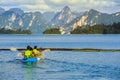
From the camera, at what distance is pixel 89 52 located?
8294cm

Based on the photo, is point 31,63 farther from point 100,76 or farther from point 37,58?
point 100,76

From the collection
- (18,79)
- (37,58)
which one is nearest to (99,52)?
(37,58)

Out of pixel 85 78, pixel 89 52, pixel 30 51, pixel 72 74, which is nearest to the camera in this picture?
pixel 85 78

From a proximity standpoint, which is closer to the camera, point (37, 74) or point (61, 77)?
point (61, 77)

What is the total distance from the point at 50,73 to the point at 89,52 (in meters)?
37.4

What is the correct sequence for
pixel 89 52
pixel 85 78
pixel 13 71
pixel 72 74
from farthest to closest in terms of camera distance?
1. pixel 89 52
2. pixel 13 71
3. pixel 72 74
4. pixel 85 78

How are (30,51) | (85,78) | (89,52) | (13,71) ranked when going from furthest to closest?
1. (89,52)
2. (30,51)
3. (13,71)
4. (85,78)

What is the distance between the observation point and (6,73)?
4709 cm

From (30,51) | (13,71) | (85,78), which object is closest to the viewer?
(85,78)

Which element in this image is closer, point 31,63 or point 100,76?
point 100,76

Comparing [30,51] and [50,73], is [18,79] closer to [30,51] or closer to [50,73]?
[50,73]

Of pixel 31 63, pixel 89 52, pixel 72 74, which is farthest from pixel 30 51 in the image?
pixel 89 52

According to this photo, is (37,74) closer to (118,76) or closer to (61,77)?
(61,77)

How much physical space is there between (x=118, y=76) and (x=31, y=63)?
750 inches
